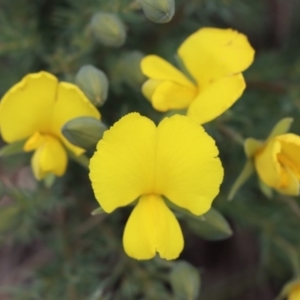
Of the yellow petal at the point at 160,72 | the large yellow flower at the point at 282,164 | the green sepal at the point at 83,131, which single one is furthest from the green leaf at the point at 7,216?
the large yellow flower at the point at 282,164

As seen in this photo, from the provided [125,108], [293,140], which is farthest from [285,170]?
[125,108]

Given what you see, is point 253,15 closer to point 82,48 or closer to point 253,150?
point 82,48

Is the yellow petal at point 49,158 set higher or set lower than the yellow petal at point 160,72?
lower

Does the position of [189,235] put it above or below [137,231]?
below

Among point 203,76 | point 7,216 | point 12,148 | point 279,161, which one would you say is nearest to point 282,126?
point 279,161

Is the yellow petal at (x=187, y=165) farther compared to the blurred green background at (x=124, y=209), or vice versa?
the blurred green background at (x=124, y=209)

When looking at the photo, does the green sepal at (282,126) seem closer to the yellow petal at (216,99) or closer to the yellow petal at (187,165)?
the yellow petal at (216,99)

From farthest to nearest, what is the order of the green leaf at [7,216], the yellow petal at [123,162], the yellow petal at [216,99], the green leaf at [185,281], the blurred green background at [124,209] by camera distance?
the blurred green background at [124,209]
the green leaf at [7,216]
the green leaf at [185,281]
the yellow petal at [216,99]
the yellow petal at [123,162]
